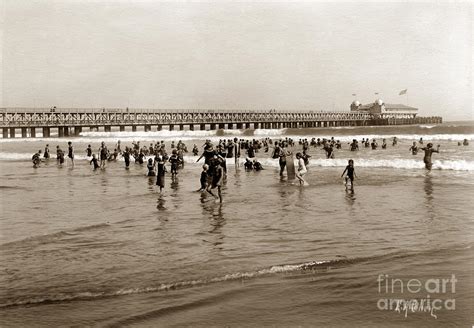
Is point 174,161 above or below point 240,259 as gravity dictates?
above

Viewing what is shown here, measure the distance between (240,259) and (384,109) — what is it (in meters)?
141

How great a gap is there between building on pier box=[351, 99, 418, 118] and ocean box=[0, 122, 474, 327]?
128496 mm

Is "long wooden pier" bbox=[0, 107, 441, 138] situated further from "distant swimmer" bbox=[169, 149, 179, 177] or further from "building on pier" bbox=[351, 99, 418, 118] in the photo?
"distant swimmer" bbox=[169, 149, 179, 177]

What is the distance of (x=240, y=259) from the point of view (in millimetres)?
7750

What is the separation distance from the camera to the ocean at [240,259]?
564cm

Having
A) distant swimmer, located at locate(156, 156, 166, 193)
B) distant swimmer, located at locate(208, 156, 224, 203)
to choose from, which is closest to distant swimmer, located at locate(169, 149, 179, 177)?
distant swimmer, located at locate(156, 156, 166, 193)

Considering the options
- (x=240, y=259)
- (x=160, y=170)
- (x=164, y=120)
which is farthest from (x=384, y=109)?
(x=240, y=259)

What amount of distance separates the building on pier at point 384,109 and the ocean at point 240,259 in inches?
5059

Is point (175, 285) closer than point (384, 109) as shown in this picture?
Yes

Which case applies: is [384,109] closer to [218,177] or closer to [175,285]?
[218,177]

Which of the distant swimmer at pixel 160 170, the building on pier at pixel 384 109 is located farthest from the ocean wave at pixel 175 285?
the building on pier at pixel 384 109

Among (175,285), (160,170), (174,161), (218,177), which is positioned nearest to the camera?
(175,285)

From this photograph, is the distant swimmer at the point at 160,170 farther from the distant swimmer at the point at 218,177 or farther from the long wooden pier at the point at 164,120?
the long wooden pier at the point at 164,120

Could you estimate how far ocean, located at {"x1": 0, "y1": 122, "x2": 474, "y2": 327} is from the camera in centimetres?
564
